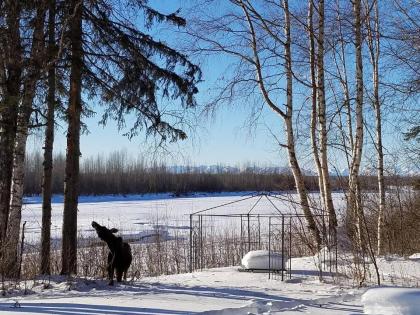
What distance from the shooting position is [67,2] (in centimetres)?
965

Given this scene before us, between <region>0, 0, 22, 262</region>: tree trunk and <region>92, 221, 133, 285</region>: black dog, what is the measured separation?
5.77 feet

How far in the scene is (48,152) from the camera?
10.5 m

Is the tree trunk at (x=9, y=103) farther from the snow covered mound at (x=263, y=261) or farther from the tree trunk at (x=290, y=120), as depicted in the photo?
the tree trunk at (x=290, y=120)

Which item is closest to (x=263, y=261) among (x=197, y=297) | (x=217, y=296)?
(x=217, y=296)

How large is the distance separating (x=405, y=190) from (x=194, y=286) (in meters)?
11.9

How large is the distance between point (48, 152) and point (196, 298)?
4901 millimetres

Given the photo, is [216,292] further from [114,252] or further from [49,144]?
[49,144]

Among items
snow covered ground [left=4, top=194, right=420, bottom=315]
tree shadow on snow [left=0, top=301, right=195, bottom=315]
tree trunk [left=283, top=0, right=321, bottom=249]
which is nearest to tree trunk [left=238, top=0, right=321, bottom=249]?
tree trunk [left=283, top=0, right=321, bottom=249]

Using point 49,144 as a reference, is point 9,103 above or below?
above

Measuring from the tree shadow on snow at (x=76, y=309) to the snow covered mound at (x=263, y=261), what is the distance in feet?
12.3

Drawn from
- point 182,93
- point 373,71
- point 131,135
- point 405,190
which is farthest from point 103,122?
point 405,190

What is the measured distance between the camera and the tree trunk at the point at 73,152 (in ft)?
Result: 32.3

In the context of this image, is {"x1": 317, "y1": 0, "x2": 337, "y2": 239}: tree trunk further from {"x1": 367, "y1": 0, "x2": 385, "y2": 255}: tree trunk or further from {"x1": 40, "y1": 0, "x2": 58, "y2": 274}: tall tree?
{"x1": 40, "y1": 0, "x2": 58, "y2": 274}: tall tree

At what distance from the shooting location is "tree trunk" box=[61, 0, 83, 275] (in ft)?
32.3
